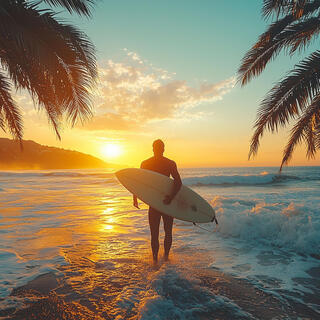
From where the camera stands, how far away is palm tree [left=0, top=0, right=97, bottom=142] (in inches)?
129

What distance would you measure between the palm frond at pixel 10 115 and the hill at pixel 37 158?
60.6 m

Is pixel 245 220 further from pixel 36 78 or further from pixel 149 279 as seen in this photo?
pixel 36 78

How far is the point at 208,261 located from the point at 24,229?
4473 millimetres

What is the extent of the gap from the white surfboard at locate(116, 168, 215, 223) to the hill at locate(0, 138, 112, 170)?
64455 mm

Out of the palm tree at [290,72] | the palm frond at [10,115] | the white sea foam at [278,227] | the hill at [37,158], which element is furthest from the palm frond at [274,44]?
the hill at [37,158]


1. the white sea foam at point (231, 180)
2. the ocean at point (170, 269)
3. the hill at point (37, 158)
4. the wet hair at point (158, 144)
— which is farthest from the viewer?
the hill at point (37, 158)

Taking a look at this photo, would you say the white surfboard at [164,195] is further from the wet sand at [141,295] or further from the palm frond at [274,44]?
the palm frond at [274,44]

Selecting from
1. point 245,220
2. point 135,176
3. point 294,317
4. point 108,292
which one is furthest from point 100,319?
point 245,220

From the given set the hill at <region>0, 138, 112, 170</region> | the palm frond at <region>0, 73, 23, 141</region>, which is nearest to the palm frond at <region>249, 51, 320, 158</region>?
the palm frond at <region>0, 73, 23, 141</region>

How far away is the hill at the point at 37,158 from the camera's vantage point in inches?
2857

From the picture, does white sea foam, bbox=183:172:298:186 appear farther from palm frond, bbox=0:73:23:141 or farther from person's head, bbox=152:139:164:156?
person's head, bbox=152:139:164:156

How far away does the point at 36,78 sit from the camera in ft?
15.1

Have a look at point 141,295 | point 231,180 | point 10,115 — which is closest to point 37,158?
point 231,180

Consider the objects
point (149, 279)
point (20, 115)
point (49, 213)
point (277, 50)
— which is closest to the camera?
point (149, 279)
